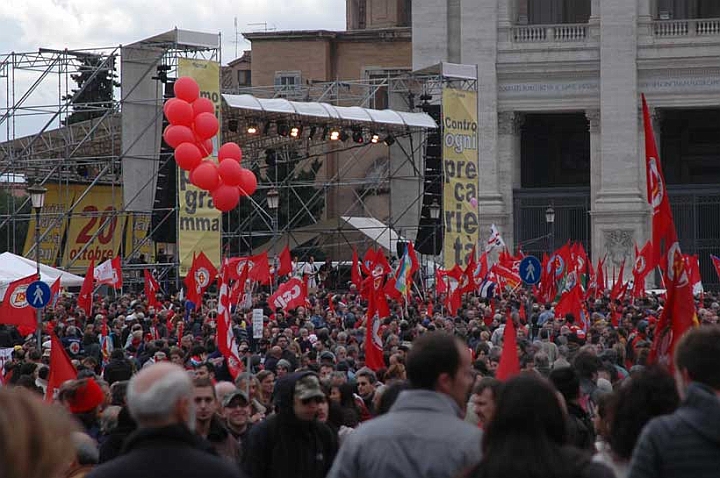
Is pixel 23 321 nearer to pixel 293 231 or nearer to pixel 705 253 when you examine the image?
pixel 293 231

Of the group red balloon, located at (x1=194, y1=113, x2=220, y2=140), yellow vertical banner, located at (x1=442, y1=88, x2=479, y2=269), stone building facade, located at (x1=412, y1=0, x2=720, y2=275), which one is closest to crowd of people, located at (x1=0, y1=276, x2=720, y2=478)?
red balloon, located at (x1=194, y1=113, x2=220, y2=140)

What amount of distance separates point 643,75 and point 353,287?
17398mm

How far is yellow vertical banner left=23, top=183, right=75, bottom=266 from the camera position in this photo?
4128 centimetres

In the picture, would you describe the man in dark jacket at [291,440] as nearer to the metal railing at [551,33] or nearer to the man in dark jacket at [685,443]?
the man in dark jacket at [685,443]

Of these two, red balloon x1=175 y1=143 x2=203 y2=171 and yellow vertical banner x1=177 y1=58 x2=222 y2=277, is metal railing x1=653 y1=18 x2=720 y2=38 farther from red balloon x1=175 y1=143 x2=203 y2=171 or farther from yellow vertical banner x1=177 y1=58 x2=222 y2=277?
red balloon x1=175 y1=143 x2=203 y2=171

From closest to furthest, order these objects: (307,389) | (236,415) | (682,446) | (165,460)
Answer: (165,460) < (682,446) < (307,389) < (236,415)

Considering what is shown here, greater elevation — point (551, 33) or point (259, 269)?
point (551, 33)

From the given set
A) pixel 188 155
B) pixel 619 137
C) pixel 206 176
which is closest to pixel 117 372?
pixel 188 155

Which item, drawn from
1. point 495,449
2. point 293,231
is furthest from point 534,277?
point 293,231

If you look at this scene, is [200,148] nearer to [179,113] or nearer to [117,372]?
[179,113]

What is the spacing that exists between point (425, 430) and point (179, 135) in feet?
75.5

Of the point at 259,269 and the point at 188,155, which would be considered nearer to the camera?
the point at 188,155

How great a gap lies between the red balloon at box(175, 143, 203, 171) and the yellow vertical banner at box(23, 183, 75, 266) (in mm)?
11871

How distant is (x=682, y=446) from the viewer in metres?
5.04
